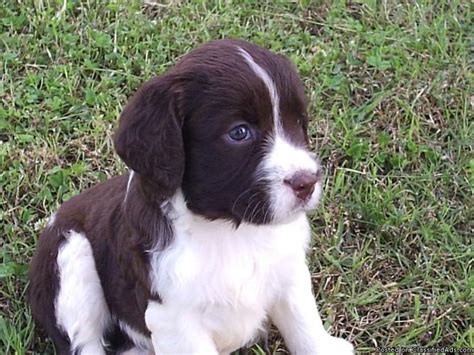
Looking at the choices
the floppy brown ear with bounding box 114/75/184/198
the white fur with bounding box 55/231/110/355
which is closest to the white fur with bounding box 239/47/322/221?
the floppy brown ear with bounding box 114/75/184/198

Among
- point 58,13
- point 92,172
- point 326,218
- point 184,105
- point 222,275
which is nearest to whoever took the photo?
point 184,105

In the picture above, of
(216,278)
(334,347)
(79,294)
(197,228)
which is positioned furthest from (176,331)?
(334,347)

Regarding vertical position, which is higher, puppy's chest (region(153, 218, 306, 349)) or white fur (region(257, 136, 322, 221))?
white fur (region(257, 136, 322, 221))

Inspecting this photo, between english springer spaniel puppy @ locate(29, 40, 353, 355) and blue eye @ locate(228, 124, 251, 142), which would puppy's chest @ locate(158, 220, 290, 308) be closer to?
english springer spaniel puppy @ locate(29, 40, 353, 355)

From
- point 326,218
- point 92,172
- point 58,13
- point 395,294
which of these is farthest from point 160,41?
point 395,294

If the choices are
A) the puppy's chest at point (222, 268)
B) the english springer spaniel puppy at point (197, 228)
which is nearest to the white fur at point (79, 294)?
the english springer spaniel puppy at point (197, 228)

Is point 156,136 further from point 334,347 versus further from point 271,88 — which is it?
point 334,347

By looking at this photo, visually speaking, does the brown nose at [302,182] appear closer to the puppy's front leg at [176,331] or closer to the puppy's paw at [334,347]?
the puppy's front leg at [176,331]

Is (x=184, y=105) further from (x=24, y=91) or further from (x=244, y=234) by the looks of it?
(x=24, y=91)
